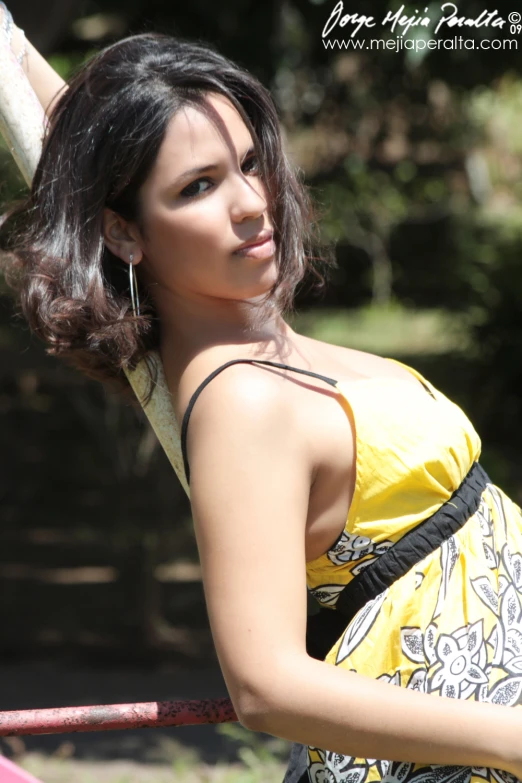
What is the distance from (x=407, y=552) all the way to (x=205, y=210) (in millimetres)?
499

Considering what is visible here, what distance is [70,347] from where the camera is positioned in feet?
4.69

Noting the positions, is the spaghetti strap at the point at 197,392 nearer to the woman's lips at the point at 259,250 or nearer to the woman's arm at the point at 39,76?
the woman's lips at the point at 259,250

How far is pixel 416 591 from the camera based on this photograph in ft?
4.17

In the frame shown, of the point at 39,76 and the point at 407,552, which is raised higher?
the point at 39,76

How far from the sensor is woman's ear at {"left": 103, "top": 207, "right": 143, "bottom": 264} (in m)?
1.37

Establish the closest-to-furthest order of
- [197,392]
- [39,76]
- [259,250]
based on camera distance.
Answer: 1. [197,392]
2. [259,250]
3. [39,76]

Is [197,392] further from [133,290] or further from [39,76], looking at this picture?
[39,76]

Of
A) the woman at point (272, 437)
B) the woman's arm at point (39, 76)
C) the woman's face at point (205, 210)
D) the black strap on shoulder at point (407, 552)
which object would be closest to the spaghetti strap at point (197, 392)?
the woman at point (272, 437)

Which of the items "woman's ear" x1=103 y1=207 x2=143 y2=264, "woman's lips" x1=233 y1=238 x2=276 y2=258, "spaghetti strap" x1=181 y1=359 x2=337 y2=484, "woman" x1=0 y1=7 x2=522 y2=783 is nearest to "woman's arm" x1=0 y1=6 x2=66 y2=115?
"woman" x1=0 y1=7 x2=522 y2=783

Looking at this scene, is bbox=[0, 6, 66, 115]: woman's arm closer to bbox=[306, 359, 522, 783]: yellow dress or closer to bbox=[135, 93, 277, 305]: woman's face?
bbox=[135, 93, 277, 305]: woman's face

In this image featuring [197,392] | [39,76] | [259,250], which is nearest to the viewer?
[197,392]

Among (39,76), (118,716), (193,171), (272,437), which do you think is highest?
(39,76)

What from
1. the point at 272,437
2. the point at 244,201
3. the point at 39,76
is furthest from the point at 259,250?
the point at 39,76

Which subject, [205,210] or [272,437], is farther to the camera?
[205,210]
